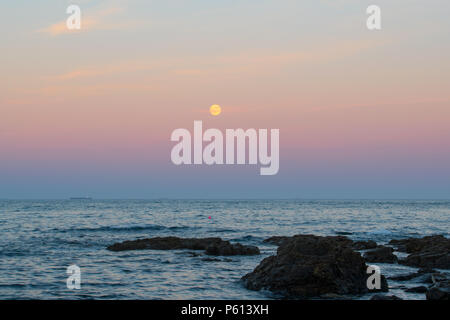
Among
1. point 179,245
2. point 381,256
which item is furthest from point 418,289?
point 179,245

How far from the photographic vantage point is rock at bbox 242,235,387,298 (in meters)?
18.5

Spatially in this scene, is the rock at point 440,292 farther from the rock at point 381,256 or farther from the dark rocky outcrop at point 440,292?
the rock at point 381,256

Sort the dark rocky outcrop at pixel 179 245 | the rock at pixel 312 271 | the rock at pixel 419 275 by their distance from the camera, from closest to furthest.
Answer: the rock at pixel 312 271
the rock at pixel 419 275
the dark rocky outcrop at pixel 179 245

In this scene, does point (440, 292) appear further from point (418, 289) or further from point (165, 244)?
point (165, 244)

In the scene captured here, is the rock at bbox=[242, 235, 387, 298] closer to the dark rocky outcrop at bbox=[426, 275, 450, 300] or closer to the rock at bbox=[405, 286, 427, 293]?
the rock at bbox=[405, 286, 427, 293]

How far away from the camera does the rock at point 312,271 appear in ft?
60.8

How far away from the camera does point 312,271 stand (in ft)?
61.7

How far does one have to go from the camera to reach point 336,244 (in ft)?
67.1

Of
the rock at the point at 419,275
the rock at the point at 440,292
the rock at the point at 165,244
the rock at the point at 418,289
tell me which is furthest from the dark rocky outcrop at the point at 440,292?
the rock at the point at 165,244

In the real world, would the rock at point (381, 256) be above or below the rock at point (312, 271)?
below

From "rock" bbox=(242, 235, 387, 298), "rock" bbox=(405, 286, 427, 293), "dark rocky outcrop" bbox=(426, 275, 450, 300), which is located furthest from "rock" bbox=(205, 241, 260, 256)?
"dark rocky outcrop" bbox=(426, 275, 450, 300)
